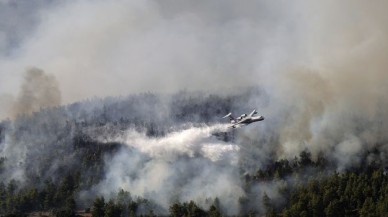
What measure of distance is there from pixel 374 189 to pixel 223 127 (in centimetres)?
5302

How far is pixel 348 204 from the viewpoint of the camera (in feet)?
570

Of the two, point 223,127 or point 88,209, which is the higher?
point 223,127

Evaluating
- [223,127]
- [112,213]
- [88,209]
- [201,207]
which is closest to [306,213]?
[201,207]

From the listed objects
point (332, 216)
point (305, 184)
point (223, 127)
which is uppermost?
point (223, 127)

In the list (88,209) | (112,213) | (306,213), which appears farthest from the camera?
(88,209)

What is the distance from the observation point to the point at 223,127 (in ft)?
649

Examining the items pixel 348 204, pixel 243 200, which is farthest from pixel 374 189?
pixel 243 200

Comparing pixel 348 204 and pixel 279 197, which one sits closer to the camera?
pixel 348 204

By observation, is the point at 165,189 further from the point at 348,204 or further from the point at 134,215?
the point at 348,204

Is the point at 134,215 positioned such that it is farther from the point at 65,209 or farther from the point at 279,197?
the point at 279,197

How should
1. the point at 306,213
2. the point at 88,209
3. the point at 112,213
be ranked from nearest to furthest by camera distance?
the point at 306,213, the point at 112,213, the point at 88,209

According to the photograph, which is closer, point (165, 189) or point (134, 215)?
point (134, 215)

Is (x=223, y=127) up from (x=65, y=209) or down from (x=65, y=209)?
up

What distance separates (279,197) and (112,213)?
176ft
